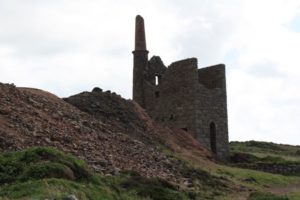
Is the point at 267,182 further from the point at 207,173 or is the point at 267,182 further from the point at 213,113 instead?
the point at 213,113

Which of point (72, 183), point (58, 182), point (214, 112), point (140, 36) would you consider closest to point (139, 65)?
point (140, 36)

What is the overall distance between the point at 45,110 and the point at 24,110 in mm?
1534

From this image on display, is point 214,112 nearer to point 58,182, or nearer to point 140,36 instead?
point 140,36

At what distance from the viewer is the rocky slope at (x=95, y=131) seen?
1967 centimetres

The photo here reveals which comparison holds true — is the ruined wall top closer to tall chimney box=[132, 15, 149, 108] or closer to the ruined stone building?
tall chimney box=[132, 15, 149, 108]

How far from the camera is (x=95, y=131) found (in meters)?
23.6

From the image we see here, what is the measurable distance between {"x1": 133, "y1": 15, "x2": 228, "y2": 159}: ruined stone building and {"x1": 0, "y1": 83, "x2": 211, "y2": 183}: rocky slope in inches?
135

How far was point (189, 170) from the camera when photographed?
77.6 ft

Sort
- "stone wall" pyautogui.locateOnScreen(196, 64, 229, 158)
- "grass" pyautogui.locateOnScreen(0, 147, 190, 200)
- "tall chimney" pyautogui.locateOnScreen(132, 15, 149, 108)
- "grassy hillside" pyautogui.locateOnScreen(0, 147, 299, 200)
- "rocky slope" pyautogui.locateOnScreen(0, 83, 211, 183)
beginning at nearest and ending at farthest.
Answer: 1. "grass" pyautogui.locateOnScreen(0, 147, 190, 200)
2. "grassy hillside" pyautogui.locateOnScreen(0, 147, 299, 200)
3. "rocky slope" pyautogui.locateOnScreen(0, 83, 211, 183)
4. "stone wall" pyautogui.locateOnScreen(196, 64, 229, 158)
5. "tall chimney" pyautogui.locateOnScreen(132, 15, 149, 108)

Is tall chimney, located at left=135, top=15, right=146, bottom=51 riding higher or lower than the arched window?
higher

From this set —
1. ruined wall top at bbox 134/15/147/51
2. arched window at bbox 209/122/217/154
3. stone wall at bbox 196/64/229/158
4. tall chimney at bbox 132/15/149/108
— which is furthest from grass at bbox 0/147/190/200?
ruined wall top at bbox 134/15/147/51

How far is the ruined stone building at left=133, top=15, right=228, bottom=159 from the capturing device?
34.3 m

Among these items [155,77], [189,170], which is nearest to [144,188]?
[189,170]

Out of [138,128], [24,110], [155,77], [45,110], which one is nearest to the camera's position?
[24,110]
